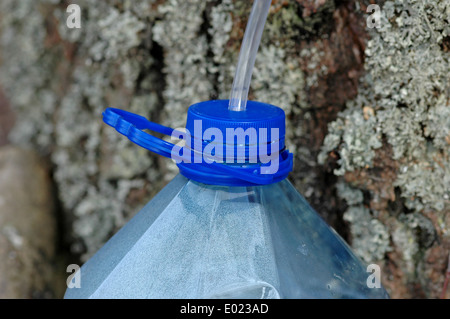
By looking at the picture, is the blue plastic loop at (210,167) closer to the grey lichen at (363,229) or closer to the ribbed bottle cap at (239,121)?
the ribbed bottle cap at (239,121)

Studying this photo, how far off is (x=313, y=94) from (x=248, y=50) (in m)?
0.25

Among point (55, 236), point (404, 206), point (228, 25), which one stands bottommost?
point (55, 236)

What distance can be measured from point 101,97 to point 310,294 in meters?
0.66

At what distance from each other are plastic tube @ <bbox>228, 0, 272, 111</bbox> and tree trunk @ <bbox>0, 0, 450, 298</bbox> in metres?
0.20

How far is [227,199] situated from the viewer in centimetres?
68

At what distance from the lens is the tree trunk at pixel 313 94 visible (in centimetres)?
80

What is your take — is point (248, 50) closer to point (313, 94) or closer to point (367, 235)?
point (313, 94)

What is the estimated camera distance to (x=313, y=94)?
89 cm

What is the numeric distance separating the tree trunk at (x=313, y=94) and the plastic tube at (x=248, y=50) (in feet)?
0.64

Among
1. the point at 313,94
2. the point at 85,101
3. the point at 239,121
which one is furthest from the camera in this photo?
the point at 85,101

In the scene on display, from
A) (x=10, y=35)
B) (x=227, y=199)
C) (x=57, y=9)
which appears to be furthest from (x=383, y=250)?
(x=10, y=35)

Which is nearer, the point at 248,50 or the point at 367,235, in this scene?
the point at 248,50

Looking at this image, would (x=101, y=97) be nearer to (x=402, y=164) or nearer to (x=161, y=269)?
(x=161, y=269)

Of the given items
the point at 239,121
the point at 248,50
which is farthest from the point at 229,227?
the point at 248,50
